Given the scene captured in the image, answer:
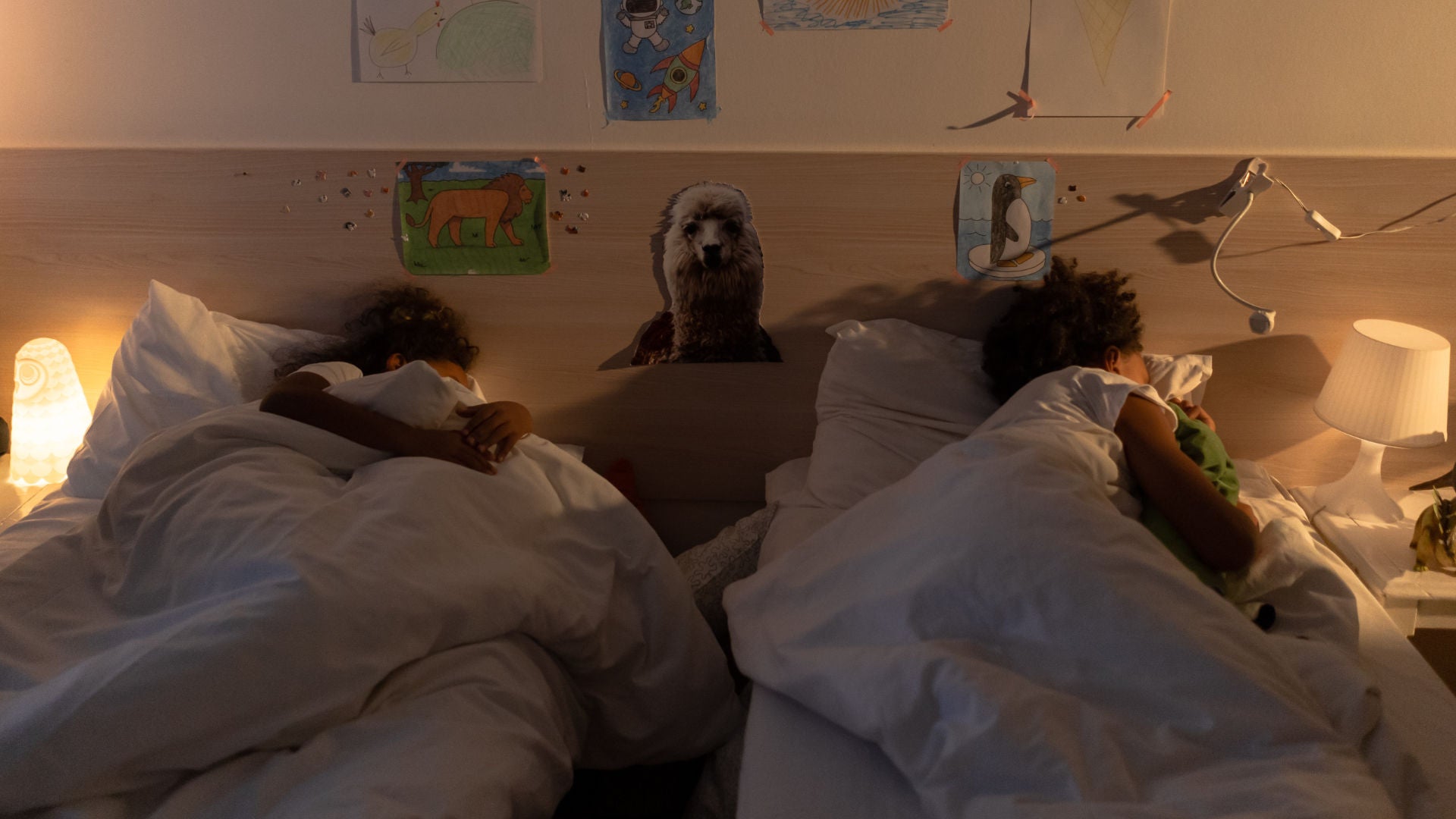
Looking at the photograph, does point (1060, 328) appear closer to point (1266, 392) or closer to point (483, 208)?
point (1266, 392)

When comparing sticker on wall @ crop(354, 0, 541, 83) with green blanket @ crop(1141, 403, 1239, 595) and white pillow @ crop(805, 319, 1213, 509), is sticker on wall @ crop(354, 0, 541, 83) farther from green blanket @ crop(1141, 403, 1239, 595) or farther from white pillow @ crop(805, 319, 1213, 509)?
green blanket @ crop(1141, 403, 1239, 595)

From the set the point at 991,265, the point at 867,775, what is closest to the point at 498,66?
the point at 991,265

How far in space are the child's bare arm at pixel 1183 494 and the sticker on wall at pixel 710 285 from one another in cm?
68

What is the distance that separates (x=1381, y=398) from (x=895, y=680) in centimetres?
117

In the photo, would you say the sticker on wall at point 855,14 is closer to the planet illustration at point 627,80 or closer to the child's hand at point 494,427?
the planet illustration at point 627,80

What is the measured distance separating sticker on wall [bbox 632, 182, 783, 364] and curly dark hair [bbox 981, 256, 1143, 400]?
1.44ft

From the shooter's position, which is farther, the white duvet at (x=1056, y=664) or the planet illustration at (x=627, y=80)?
the planet illustration at (x=627, y=80)

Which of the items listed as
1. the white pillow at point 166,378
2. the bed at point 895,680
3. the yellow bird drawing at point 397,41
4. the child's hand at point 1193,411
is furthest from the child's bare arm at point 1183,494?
the white pillow at point 166,378

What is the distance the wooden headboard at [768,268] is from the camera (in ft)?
Result: 5.33

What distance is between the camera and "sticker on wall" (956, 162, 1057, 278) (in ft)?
5.32

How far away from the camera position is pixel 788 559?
1.31m

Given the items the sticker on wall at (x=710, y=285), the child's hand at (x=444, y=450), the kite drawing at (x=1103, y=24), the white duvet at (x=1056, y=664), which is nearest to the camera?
the white duvet at (x=1056, y=664)

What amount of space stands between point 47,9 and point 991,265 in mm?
1818

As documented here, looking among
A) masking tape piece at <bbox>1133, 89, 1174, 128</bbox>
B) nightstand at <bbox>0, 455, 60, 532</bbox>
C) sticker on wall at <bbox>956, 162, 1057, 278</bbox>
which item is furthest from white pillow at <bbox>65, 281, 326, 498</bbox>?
masking tape piece at <bbox>1133, 89, 1174, 128</bbox>
